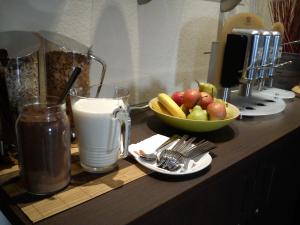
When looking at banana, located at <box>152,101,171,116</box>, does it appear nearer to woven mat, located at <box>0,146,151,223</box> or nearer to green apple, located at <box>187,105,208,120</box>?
green apple, located at <box>187,105,208,120</box>

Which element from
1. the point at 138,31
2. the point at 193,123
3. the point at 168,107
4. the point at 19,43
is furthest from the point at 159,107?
the point at 19,43

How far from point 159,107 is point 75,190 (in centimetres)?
44

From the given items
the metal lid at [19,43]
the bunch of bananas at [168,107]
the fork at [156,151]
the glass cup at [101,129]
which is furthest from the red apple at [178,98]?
the metal lid at [19,43]

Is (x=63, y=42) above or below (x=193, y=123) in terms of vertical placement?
above

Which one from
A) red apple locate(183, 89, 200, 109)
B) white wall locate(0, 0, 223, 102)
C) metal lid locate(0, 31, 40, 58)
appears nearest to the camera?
metal lid locate(0, 31, 40, 58)

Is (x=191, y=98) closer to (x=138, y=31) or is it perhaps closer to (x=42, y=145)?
(x=138, y=31)

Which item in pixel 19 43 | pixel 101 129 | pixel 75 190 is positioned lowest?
pixel 75 190

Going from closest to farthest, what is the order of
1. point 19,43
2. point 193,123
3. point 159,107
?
point 19,43
point 193,123
point 159,107

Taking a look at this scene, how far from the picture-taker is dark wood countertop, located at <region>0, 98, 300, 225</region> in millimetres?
481

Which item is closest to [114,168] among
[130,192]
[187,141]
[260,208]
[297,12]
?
[130,192]

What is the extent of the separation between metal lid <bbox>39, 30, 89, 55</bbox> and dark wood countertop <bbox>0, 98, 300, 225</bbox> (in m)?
0.26

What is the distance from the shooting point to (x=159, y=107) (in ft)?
3.01

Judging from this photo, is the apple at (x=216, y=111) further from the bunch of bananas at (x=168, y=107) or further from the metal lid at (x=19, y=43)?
the metal lid at (x=19, y=43)

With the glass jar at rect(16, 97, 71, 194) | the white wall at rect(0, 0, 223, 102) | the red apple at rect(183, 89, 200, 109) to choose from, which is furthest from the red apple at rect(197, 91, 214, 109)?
the glass jar at rect(16, 97, 71, 194)
